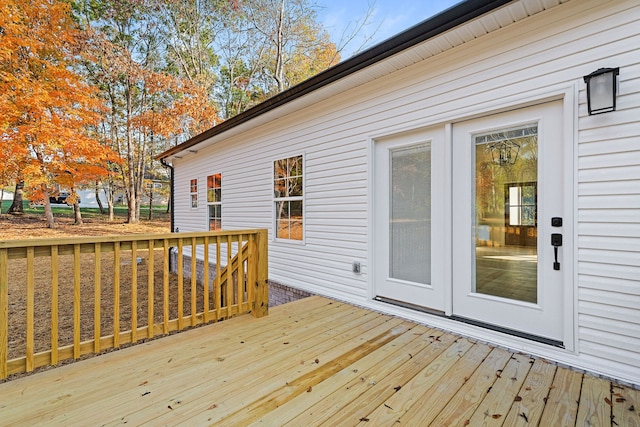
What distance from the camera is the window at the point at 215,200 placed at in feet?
23.1

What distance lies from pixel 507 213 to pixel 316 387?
2141mm

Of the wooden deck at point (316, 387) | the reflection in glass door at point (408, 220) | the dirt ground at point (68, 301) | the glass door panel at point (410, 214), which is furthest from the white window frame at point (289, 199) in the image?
the wooden deck at point (316, 387)

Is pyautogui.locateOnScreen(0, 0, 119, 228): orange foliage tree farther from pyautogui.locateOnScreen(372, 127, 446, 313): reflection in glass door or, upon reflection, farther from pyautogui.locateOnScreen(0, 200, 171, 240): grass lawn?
pyautogui.locateOnScreen(372, 127, 446, 313): reflection in glass door

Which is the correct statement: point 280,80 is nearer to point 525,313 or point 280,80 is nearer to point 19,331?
point 19,331

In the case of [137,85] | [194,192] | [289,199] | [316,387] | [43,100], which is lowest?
[316,387]

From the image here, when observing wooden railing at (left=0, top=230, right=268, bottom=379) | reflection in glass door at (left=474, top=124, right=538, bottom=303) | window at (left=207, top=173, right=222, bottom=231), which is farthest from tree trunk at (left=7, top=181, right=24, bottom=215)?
reflection in glass door at (left=474, top=124, right=538, bottom=303)

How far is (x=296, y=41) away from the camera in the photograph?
12219mm

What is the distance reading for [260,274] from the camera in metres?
3.23

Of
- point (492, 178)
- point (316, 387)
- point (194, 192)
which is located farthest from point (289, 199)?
point (194, 192)

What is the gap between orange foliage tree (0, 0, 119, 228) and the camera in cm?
872

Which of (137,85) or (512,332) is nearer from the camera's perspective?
(512,332)

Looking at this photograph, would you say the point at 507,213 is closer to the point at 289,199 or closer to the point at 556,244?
the point at 556,244

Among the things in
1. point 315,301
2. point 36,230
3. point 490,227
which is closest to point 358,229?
point 315,301

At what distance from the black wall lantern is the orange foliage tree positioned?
12.3m
